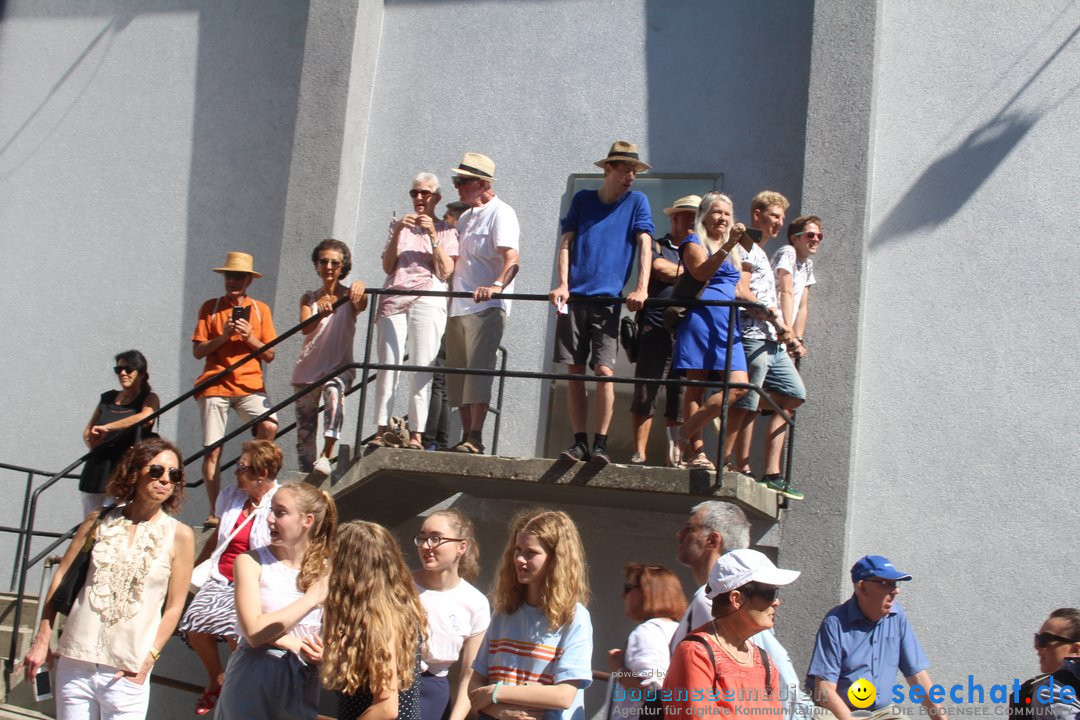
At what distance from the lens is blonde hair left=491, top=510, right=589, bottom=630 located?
4.96 meters

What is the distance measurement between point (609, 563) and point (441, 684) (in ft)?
11.0

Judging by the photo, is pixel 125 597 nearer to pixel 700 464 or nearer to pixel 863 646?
pixel 700 464

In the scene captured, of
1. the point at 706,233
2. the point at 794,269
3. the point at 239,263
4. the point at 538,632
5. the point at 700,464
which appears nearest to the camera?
the point at 538,632

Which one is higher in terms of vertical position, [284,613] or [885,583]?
[885,583]

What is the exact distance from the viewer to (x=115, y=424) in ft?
27.8

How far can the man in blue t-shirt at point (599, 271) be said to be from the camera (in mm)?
7012

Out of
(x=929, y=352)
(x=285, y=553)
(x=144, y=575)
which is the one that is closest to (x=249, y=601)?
(x=285, y=553)

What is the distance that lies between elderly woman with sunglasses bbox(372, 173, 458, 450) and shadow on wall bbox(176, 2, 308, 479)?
2487 millimetres

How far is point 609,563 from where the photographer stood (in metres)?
8.34

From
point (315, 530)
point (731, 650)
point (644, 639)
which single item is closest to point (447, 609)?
point (315, 530)

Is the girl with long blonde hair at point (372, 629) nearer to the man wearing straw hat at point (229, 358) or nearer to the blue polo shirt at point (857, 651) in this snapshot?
the blue polo shirt at point (857, 651)

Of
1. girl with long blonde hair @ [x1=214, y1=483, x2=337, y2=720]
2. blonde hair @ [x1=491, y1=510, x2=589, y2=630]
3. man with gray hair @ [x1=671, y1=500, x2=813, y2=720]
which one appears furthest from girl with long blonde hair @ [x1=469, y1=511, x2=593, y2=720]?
girl with long blonde hair @ [x1=214, y1=483, x2=337, y2=720]

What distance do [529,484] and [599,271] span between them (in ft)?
4.27

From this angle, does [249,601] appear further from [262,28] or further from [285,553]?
[262,28]
